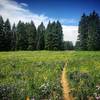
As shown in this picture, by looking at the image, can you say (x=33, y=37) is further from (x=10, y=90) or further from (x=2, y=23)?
(x=10, y=90)

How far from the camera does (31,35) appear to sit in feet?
299

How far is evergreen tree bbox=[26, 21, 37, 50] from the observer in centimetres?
8886

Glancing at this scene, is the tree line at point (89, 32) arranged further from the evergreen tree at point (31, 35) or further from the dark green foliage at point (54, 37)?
the evergreen tree at point (31, 35)

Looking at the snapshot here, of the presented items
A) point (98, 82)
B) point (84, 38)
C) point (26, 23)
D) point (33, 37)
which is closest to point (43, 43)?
point (33, 37)

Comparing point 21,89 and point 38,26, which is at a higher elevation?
point 38,26

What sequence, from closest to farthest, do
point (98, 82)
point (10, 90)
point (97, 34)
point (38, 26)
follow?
point (10, 90)
point (98, 82)
point (97, 34)
point (38, 26)

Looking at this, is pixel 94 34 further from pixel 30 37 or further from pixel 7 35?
pixel 7 35

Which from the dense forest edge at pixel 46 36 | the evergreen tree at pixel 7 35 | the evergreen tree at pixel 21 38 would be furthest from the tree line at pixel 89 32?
the evergreen tree at pixel 7 35

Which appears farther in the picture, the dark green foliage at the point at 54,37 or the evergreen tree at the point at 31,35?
the evergreen tree at the point at 31,35

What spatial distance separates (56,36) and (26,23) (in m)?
16.3

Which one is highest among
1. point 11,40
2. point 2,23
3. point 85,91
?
point 2,23

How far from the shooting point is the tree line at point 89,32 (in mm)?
78438

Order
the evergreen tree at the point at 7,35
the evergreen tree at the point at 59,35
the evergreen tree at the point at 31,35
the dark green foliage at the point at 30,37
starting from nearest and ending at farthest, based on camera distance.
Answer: the evergreen tree at the point at 7,35, the dark green foliage at the point at 30,37, the evergreen tree at the point at 31,35, the evergreen tree at the point at 59,35

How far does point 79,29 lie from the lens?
8625cm
